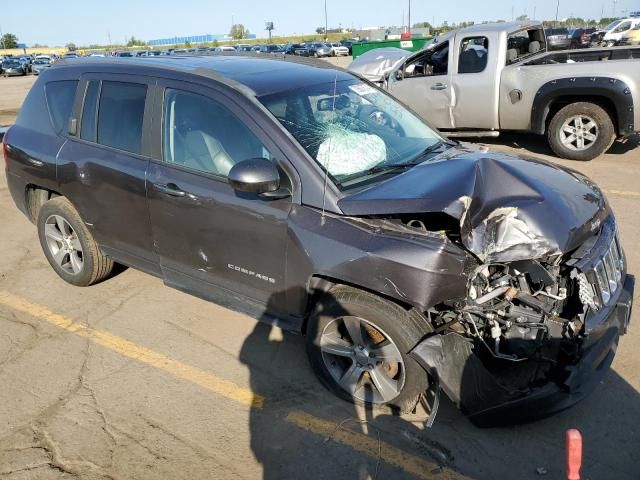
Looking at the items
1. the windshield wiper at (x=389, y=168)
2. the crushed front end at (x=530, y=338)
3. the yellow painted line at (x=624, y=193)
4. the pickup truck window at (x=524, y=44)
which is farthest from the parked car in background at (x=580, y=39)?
the crushed front end at (x=530, y=338)

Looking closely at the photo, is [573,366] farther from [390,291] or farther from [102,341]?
[102,341]

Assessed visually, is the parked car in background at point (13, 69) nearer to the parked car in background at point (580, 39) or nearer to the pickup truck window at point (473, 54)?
the parked car in background at point (580, 39)

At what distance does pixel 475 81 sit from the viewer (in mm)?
8727

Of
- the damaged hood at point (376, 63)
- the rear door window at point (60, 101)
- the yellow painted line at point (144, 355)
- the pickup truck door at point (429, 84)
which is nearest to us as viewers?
the yellow painted line at point (144, 355)

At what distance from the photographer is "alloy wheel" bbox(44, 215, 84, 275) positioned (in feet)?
15.3

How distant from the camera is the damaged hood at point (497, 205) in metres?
2.68

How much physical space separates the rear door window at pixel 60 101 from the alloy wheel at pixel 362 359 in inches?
112

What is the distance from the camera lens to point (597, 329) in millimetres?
2768

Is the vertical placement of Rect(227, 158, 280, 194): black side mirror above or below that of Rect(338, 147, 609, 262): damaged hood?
above

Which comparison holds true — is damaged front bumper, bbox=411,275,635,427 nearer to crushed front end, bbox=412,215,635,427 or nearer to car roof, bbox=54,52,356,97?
crushed front end, bbox=412,215,635,427

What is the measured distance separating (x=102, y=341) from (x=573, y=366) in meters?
3.13

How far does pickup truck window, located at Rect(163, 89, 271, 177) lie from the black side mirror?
24cm

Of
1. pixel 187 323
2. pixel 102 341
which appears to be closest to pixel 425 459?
pixel 187 323

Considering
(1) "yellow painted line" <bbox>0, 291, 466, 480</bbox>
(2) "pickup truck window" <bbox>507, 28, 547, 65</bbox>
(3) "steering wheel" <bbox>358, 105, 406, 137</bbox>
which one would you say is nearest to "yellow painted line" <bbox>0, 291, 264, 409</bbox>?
(1) "yellow painted line" <bbox>0, 291, 466, 480</bbox>
